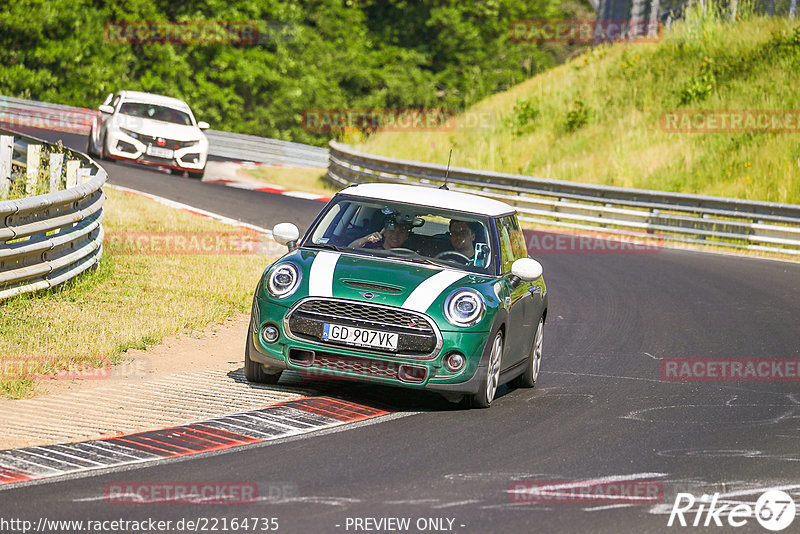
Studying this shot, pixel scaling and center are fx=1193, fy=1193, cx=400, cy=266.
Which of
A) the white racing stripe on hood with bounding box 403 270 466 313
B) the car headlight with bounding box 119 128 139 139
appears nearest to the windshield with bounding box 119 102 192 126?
the car headlight with bounding box 119 128 139 139

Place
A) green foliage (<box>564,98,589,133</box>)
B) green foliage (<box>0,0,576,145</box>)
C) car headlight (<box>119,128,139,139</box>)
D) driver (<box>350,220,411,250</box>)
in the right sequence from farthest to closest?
green foliage (<box>0,0,576,145</box>) < green foliage (<box>564,98,589,133</box>) < car headlight (<box>119,128,139,139</box>) < driver (<box>350,220,411,250</box>)

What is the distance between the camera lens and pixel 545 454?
23.4 feet

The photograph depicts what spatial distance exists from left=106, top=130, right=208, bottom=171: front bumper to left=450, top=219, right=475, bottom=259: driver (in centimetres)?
1736

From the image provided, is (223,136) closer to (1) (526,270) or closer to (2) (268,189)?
(2) (268,189)

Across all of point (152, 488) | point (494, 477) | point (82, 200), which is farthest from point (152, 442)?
point (82, 200)

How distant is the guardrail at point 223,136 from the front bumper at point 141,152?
38.6 feet

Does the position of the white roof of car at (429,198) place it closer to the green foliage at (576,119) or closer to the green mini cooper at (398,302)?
the green mini cooper at (398,302)

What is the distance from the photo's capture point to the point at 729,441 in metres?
7.80

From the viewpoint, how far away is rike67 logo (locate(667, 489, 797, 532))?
5844 millimetres

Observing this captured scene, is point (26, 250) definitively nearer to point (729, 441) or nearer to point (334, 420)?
point (334, 420)

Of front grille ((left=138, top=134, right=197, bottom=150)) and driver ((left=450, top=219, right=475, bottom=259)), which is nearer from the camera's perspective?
driver ((left=450, top=219, right=475, bottom=259))

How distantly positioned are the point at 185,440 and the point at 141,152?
62.7 feet

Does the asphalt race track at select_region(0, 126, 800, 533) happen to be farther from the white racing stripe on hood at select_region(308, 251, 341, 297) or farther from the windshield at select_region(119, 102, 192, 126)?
the windshield at select_region(119, 102, 192, 126)

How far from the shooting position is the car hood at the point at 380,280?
8055 mm
